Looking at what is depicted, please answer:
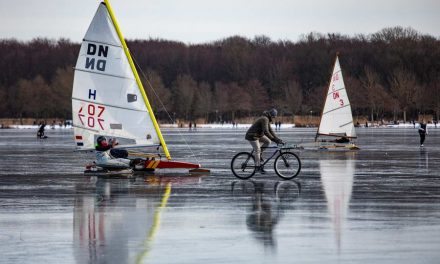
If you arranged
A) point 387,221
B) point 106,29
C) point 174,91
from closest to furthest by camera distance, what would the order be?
point 387,221 → point 106,29 → point 174,91

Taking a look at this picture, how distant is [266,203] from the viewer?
15.8 meters

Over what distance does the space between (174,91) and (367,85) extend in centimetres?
3660

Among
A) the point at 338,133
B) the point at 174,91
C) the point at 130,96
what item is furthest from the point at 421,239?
the point at 174,91

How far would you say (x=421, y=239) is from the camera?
1123cm

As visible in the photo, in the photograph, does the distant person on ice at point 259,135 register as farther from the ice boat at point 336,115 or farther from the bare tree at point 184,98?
the bare tree at point 184,98

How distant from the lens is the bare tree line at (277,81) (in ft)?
502

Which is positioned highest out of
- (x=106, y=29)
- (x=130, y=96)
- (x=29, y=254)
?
(x=106, y=29)

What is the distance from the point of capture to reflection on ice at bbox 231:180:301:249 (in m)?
12.1

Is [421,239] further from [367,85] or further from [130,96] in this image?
[367,85]

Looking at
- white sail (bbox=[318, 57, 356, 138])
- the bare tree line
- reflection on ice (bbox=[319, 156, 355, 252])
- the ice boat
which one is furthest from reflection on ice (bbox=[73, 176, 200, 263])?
the bare tree line

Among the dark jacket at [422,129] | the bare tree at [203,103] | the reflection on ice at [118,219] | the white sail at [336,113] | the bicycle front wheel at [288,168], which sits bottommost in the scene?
the reflection on ice at [118,219]

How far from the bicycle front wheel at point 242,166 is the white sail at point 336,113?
75.3 ft

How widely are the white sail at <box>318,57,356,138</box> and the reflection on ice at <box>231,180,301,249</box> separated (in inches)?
951

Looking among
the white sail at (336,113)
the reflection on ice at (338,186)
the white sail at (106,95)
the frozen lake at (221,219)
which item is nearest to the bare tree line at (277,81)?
the white sail at (336,113)
